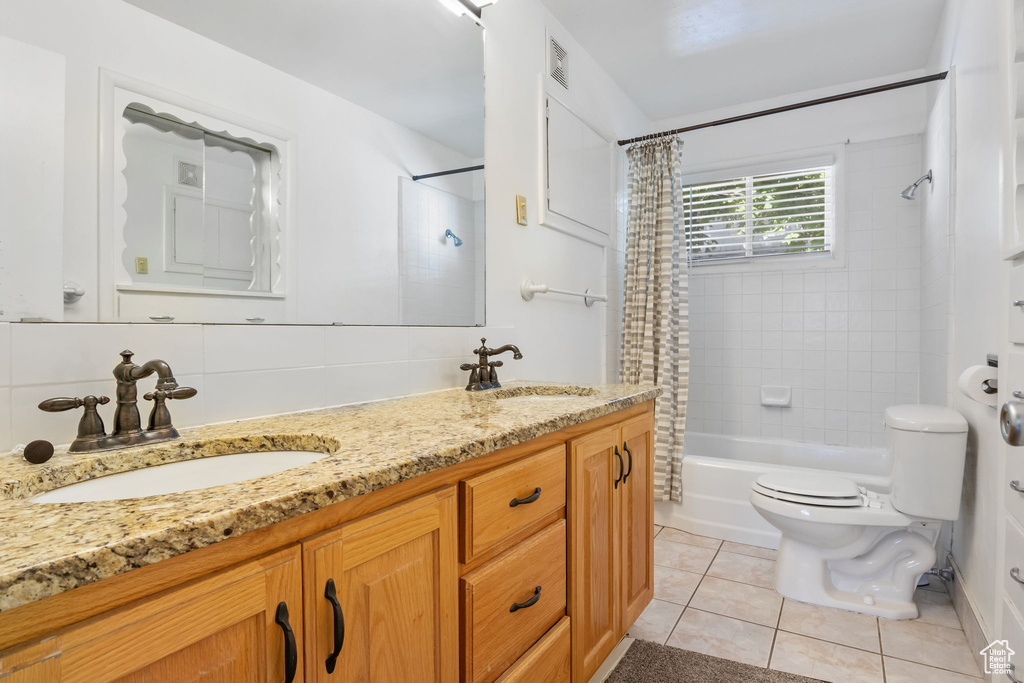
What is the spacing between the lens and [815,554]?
210cm

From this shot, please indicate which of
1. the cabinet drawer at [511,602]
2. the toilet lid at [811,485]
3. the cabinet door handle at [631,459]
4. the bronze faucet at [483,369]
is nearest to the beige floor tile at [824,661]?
the toilet lid at [811,485]

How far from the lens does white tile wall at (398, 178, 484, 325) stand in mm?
1656

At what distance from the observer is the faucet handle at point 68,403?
0.83 m

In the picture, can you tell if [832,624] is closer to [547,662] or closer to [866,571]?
[866,571]

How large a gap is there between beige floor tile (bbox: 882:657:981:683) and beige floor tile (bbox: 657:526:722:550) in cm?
95

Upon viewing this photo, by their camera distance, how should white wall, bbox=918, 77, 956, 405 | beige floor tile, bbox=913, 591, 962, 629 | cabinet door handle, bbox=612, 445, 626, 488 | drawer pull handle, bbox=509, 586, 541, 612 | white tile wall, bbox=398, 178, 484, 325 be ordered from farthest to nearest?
white wall, bbox=918, 77, 956, 405
beige floor tile, bbox=913, 591, 962, 629
white tile wall, bbox=398, 178, 484, 325
cabinet door handle, bbox=612, 445, 626, 488
drawer pull handle, bbox=509, 586, 541, 612

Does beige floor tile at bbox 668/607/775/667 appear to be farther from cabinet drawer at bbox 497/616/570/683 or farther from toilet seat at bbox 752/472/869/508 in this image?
cabinet drawer at bbox 497/616/570/683

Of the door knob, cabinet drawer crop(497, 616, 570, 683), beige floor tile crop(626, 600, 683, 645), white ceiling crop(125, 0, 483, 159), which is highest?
white ceiling crop(125, 0, 483, 159)

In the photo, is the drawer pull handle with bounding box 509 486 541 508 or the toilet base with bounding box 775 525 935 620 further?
the toilet base with bounding box 775 525 935 620

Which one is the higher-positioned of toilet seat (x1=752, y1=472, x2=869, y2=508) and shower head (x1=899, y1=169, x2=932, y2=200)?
shower head (x1=899, y1=169, x2=932, y2=200)

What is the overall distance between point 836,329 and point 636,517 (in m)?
2.29

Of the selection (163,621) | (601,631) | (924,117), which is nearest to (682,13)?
(924,117)

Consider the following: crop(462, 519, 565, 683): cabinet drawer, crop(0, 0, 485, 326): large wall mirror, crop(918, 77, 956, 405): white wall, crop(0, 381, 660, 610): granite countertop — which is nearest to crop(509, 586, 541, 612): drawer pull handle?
crop(462, 519, 565, 683): cabinet drawer

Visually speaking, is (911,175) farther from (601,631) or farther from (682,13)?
(601,631)
